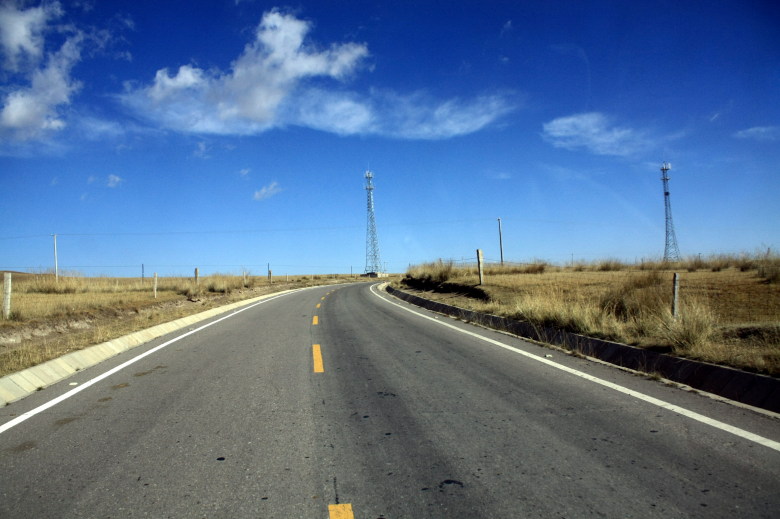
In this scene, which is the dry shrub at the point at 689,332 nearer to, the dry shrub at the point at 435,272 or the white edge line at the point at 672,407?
the white edge line at the point at 672,407

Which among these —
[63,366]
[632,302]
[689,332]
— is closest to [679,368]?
[689,332]

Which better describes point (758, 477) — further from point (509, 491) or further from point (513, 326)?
point (513, 326)

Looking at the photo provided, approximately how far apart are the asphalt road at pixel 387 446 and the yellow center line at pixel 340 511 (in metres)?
0.01

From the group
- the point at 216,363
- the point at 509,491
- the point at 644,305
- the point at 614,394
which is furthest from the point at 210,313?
the point at 509,491

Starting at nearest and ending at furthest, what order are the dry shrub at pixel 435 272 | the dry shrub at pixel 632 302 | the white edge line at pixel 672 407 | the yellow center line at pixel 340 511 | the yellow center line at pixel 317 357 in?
the yellow center line at pixel 340 511, the white edge line at pixel 672 407, the yellow center line at pixel 317 357, the dry shrub at pixel 632 302, the dry shrub at pixel 435 272

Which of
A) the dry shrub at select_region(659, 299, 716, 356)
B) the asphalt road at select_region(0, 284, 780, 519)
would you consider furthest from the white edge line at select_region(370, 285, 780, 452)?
the dry shrub at select_region(659, 299, 716, 356)

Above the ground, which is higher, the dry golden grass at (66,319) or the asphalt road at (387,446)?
the dry golden grass at (66,319)

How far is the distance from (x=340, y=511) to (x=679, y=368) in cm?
561

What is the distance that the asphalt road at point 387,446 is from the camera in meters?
3.54

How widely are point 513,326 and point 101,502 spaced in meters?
10.2

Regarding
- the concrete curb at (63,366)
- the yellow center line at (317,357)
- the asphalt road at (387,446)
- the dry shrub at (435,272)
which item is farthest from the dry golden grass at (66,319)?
the dry shrub at (435,272)

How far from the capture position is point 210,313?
1908 centimetres

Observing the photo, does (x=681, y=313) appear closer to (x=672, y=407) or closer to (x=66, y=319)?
(x=672, y=407)

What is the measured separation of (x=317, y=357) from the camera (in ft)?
30.5
